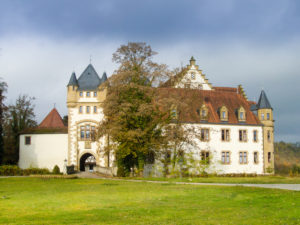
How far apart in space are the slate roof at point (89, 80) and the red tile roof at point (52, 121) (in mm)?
5852

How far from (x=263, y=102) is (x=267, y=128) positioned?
3.57 metres

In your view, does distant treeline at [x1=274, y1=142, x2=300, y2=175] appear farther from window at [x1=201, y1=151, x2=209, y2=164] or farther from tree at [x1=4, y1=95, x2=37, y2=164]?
tree at [x1=4, y1=95, x2=37, y2=164]

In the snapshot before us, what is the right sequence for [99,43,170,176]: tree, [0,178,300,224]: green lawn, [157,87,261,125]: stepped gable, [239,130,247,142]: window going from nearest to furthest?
1. [0,178,300,224]: green lawn
2. [99,43,170,176]: tree
3. [157,87,261,125]: stepped gable
4. [239,130,247,142]: window

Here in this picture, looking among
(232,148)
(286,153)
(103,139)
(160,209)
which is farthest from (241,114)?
(160,209)

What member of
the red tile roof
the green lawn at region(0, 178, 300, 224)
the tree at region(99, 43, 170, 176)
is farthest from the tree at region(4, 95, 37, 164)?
the green lawn at region(0, 178, 300, 224)

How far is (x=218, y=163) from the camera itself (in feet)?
143

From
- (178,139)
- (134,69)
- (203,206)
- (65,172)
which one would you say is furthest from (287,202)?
(65,172)

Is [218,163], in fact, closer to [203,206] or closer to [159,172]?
[159,172]

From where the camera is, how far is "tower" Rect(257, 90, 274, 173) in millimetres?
46938

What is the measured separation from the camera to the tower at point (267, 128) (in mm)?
46938

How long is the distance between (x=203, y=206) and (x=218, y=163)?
31.2 metres

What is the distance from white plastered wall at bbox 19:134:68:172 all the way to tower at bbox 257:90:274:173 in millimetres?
25587

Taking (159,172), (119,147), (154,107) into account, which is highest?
(154,107)

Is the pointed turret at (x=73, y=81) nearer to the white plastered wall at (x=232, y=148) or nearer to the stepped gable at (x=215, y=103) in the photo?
the stepped gable at (x=215, y=103)
